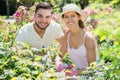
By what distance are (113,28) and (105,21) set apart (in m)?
0.07

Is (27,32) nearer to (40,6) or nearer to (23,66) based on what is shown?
(40,6)

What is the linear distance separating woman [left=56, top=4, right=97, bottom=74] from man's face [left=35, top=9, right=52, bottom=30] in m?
0.25

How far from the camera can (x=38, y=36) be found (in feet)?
16.5

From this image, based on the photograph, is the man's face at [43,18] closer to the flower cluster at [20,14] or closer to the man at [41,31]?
the man at [41,31]

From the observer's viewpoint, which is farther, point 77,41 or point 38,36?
point 38,36

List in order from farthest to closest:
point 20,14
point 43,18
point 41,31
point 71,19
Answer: point 20,14 < point 41,31 < point 43,18 < point 71,19

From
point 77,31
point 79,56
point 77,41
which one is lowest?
point 79,56

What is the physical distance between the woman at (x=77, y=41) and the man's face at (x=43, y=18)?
250 millimetres

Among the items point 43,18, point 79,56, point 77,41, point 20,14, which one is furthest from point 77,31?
point 20,14

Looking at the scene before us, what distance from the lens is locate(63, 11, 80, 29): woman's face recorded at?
15.4 ft

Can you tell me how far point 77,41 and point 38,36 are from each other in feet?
1.96

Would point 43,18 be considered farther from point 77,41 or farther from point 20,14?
point 20,14

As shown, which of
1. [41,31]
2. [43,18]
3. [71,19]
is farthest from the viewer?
[41,31]

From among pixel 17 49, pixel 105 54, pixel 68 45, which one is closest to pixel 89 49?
pixel 68 45
